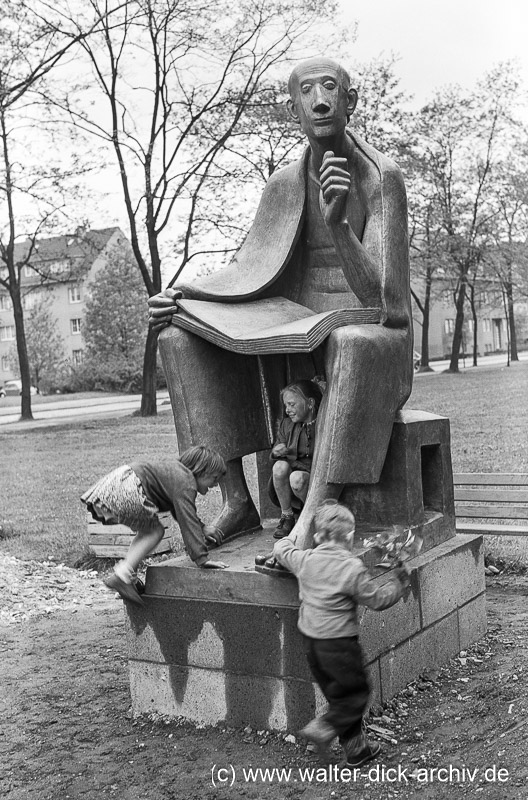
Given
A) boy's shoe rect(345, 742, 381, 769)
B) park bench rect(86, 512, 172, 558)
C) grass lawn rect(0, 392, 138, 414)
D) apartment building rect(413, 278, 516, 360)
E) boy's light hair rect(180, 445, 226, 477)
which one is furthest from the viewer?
apartment building rect(413, 278, 516, 360)

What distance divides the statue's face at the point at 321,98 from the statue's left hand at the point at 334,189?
33cm

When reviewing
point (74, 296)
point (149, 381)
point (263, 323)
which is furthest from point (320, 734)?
point (74, 296)

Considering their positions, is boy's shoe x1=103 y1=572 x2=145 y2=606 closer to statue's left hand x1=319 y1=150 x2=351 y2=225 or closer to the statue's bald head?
statue's left hand x1=319 y1=150 x2=351 y2=225

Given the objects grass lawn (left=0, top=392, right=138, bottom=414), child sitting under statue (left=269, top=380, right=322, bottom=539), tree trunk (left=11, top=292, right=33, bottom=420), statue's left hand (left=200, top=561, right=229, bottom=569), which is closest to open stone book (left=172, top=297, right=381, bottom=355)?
child sitting under statue (left=269, top=380, right=322, bottom=539)

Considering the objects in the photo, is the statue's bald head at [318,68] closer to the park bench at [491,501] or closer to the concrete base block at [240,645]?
the concrete base block at [240,645]

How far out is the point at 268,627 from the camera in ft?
13.3

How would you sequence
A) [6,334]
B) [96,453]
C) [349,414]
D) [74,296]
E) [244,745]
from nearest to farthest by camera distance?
[244,745]
[349,414]
[96,453]
[74,296]
[6,334]

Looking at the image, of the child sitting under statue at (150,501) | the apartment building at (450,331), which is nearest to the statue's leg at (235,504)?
the child sitting under statue at (150,501)

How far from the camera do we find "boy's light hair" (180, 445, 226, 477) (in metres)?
4.26

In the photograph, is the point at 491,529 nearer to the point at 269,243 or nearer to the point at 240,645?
the point at 269,243

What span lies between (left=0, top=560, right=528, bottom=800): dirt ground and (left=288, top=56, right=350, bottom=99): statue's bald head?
287 centimetres

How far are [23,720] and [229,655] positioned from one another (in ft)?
3.76

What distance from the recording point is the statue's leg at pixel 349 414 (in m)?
4.39

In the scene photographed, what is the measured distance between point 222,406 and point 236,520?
58 centimetres
